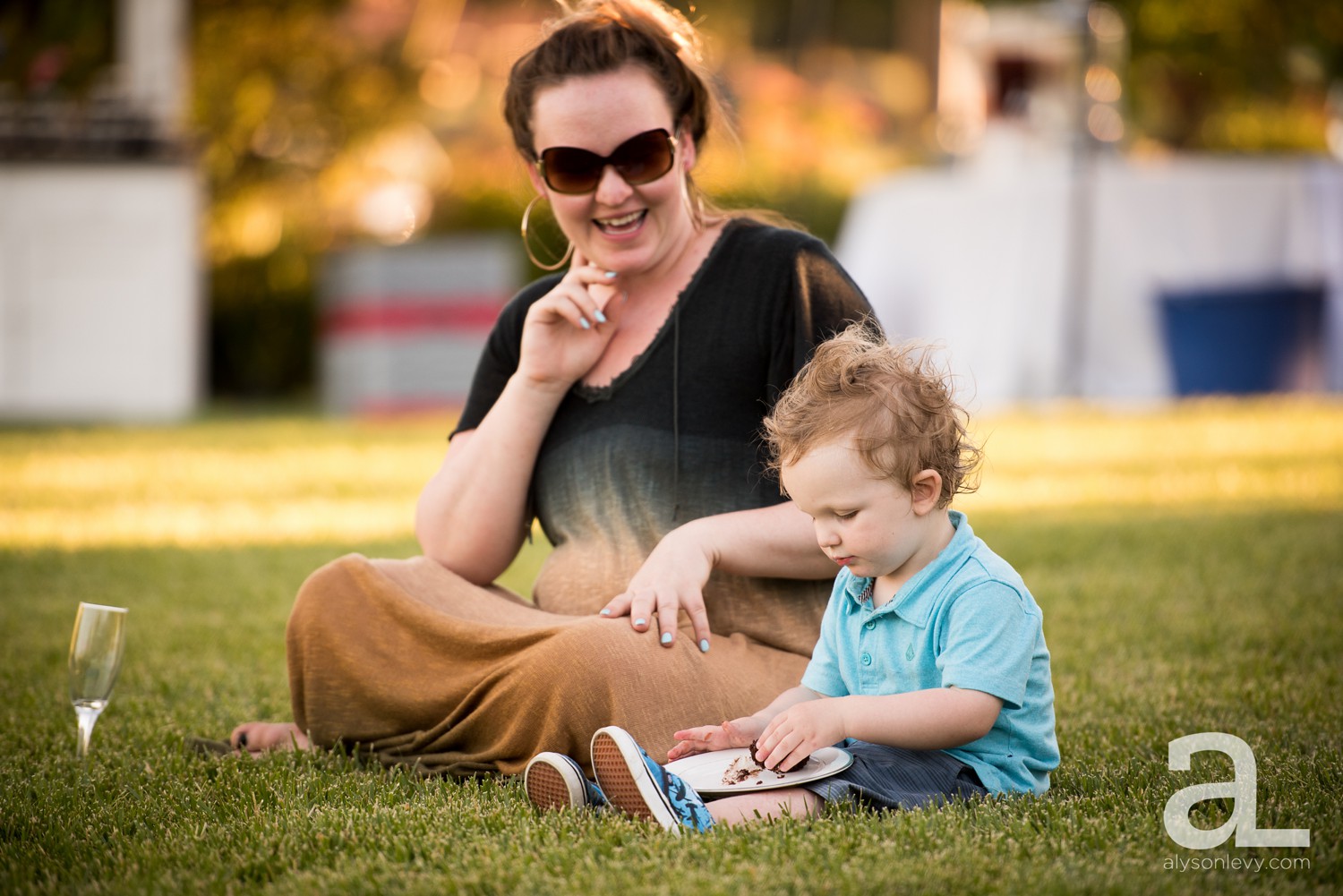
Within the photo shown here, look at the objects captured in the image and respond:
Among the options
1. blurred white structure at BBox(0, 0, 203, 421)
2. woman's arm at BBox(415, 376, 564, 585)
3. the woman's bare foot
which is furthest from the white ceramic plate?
blurred white structure at BBox(0, 0, 203, 421)

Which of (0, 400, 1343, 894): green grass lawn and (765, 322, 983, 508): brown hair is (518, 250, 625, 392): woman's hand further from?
(0, 400, 1343, 894): green grass lawn

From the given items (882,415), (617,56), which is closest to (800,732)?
(882,415)

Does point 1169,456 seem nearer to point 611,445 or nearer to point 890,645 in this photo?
point 611,445

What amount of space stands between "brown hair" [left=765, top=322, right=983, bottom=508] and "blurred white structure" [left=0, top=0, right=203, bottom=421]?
907 cm

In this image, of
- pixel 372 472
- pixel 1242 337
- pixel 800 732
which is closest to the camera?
pixel 800 732

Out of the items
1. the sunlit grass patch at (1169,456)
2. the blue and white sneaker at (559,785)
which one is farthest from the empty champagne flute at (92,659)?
the sunlit grass patch at (1169,456)

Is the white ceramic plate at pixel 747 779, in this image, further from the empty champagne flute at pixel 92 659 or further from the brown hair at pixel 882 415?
the empty champagne flute at pixel 92 659

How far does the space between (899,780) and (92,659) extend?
1.67 meters

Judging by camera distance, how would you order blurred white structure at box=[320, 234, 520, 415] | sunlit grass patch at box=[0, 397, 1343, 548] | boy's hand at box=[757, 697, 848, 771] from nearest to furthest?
boy's hand at box=[757, 697, 848, 771]
sunlit grass patch at box=[0, 397, 1343, 548]
blurred white structure at box=[320, 234, 520, 415]

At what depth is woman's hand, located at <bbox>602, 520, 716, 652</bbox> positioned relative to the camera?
2.47 metres

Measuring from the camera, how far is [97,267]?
10.5 m

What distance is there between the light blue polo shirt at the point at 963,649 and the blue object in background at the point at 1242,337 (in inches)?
278

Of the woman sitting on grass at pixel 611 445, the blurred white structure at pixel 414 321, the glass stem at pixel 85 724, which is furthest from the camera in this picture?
the blurred white structure at pixel 414 321

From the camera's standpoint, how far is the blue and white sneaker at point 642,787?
86.8 inches
